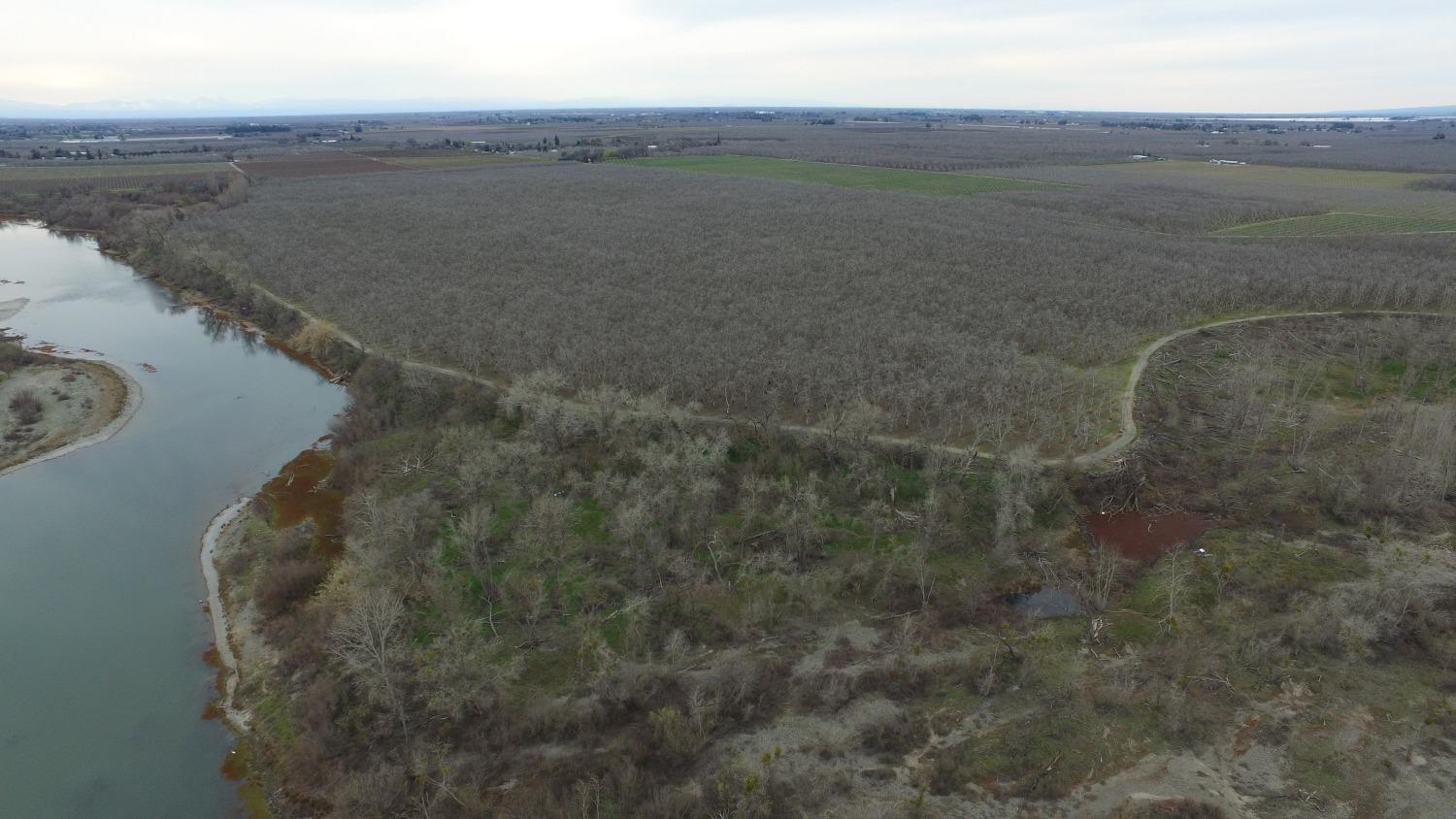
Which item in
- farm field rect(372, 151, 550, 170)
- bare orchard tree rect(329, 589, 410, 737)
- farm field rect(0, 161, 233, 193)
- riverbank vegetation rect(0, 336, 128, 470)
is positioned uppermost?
farm field rect(372, 151, 550, 170)

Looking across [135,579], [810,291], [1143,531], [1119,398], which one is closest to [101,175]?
[135,579]

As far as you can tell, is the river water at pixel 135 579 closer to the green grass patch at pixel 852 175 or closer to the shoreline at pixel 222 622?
the shoreline at pixel 222 622

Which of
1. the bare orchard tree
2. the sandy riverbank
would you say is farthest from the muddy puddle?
the sandy riverbank

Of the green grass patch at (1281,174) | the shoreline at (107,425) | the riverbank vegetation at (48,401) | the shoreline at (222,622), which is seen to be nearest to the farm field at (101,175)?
the riverbank vegetation at (48,401)

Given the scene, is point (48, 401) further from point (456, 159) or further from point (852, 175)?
point (456, 159)

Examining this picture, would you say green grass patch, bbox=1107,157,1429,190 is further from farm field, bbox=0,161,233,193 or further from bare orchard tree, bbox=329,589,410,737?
farm field, bbox=0,161,233,193
